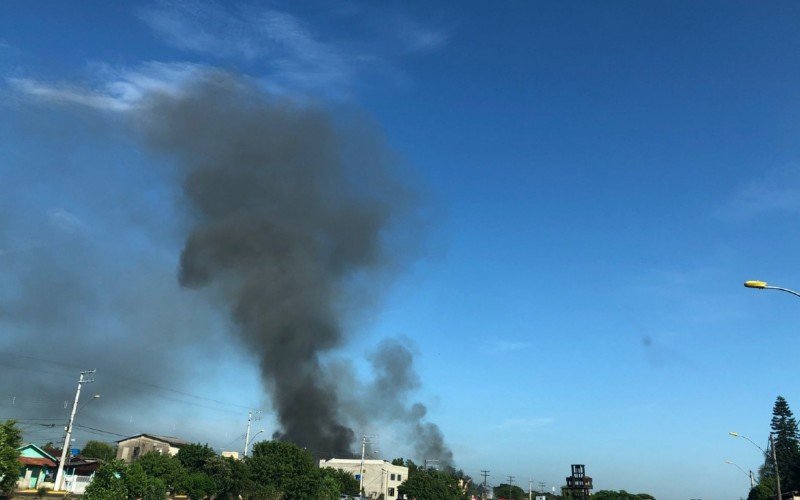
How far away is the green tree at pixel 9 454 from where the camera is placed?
162 ft

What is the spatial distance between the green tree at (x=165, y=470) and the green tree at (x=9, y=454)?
22.0 metres

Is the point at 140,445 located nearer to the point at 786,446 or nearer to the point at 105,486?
the point at 105,486

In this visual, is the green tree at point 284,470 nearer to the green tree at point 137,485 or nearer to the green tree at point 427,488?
the green tree at point 137,485

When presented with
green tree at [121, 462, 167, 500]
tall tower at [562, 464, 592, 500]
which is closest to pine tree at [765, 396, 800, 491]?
tall tower at [562, 464, 592, 500]

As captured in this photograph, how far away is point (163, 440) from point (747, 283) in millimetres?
118177

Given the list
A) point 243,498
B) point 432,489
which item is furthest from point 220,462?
point 432,489

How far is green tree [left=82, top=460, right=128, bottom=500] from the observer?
4481 centimetres

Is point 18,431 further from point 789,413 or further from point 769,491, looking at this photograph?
Result: point 789,413

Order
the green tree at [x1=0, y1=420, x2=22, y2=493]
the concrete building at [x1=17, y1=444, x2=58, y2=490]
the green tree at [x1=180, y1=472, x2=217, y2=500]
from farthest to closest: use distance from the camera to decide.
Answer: the green tree at [x1=180, y1=472, x2=217, y2=500]
the concrete building at [x1=17, y1=444, x2=58, y2=490]
the green tree at [x1=0, y1=420, x2=22, y2=493]

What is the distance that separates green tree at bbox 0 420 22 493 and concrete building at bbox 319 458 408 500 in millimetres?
112408

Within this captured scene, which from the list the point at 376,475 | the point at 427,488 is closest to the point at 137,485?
the point at 427,488

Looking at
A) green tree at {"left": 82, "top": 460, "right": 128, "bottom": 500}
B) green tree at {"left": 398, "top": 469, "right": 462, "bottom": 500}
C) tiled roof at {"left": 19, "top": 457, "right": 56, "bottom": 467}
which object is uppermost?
tiled roof at {"left": 19, "top": 457, "right": 56, "bottom": 467}

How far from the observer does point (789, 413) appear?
153875 mm

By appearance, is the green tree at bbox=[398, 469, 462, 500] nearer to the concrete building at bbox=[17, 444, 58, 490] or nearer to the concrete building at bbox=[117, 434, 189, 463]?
the concrete building at bbox=[117, 434, 189, 463]
